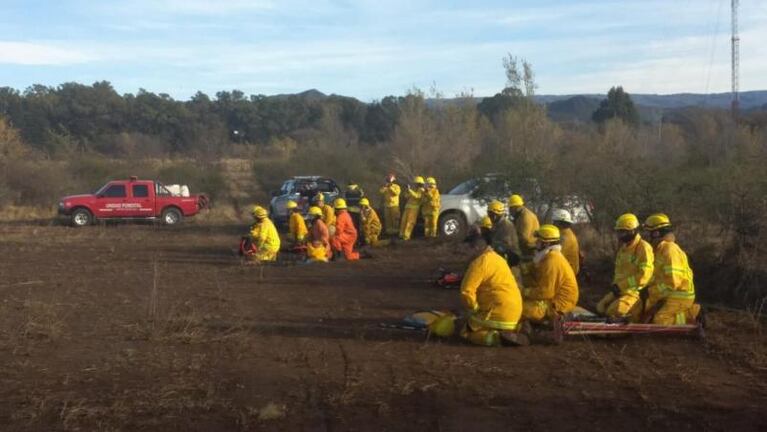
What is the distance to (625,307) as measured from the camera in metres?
9.48

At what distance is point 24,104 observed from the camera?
7144 cm

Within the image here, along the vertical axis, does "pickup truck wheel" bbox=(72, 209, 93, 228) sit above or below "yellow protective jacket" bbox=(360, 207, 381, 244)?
below

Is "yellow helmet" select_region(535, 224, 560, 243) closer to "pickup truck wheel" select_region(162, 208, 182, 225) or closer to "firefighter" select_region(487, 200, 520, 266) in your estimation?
"firefighter" select_region(487, 200, 520, 266)

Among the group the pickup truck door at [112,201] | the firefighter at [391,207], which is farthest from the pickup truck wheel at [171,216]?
the firefighter at [391,207]

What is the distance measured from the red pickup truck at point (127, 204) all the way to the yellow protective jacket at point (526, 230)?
18379 millimetres

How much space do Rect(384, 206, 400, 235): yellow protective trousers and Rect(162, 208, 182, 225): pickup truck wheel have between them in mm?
10207

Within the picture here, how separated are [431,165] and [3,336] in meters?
24.5

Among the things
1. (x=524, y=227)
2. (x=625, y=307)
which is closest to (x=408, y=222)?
(x=524, y=227)

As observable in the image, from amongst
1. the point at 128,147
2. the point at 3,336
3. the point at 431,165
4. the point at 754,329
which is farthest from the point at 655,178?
the point at 128,147

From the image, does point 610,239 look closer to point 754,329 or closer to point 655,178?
point 655,178

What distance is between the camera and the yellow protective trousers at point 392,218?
2173 centimetres

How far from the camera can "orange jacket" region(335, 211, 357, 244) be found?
17391 mm

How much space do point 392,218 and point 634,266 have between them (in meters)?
12.4

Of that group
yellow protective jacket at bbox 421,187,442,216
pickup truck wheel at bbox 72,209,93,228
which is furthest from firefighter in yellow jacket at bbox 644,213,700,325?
pickup truck wheel at bbox 72,209,93,228
